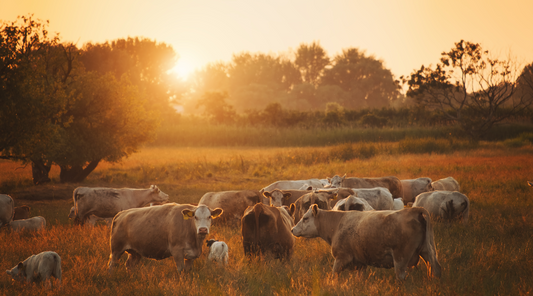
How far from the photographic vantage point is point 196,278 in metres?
7.25

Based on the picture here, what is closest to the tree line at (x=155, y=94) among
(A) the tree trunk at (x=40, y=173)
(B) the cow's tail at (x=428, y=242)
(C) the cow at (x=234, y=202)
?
(A) the tree trunk at (x=40, y=173)

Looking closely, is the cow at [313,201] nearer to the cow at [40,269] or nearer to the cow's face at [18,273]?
the cow at [40,269]

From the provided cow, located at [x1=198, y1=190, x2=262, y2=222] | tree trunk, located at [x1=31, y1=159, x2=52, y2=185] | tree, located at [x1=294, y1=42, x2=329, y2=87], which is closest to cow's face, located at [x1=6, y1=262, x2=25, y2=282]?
cow, located at [x1=198, y1=190, x2=262, y2=222]

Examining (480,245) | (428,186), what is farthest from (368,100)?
(480,245)

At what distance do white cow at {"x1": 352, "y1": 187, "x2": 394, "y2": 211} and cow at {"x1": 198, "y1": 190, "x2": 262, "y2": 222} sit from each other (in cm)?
311

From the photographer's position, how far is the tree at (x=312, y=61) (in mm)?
93750

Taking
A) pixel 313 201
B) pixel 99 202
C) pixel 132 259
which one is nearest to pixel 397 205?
pixel 313 201

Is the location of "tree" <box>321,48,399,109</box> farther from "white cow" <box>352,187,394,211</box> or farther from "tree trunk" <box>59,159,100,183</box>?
"white cow" <box>352,187,394,211</box>

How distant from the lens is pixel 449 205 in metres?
11.3

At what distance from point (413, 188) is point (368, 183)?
220 cm

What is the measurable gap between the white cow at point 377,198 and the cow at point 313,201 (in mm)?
1668

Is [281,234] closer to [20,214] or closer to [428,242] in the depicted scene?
[428,242]

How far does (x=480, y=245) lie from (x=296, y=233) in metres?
4.36

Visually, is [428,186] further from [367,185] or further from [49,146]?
[49,146]
